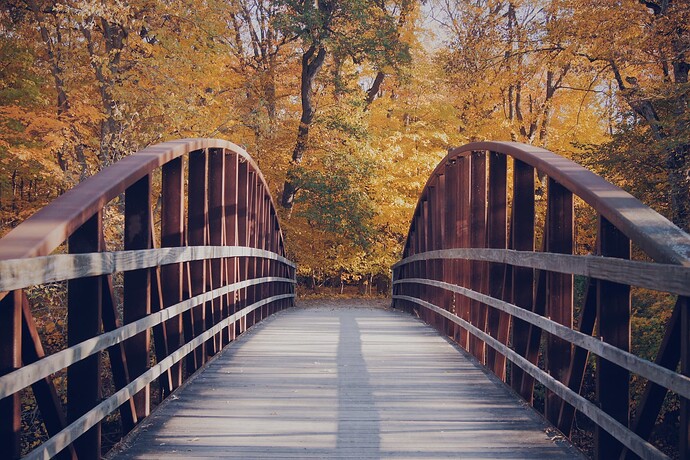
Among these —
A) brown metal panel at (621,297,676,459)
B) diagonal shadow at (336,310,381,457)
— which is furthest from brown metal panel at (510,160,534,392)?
brown metal panel at (621,297,676,459)

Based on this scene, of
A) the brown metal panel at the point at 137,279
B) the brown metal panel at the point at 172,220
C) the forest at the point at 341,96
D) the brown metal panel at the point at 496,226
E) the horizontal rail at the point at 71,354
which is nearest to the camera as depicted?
the horizontal rail at the point at 71,354

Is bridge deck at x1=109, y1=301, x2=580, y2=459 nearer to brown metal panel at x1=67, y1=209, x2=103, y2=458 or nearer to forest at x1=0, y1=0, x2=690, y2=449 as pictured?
brown metal panel at x1=67, y1=209, x2=103, y2=458

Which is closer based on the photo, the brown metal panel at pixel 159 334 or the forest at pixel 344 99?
the brown metal panel at pixel 159 334

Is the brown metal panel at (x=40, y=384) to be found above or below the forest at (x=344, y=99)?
below

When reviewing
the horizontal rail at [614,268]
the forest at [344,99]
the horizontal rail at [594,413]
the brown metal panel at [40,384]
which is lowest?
the horizontal rail at [594,413]

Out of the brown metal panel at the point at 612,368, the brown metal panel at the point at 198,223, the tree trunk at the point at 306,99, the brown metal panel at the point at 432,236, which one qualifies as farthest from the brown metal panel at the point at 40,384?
the tree trunk at the point at 306,99

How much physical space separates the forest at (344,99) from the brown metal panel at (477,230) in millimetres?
3944

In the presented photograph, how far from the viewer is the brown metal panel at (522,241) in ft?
17.3

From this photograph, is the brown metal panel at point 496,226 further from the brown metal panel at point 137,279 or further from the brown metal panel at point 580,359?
the brown metal panel at point 137,279

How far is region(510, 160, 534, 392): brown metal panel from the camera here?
17.3 feet

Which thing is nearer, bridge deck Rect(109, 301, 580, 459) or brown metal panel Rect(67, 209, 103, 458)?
brown metal panel Rect(67, 209, 103, 458)

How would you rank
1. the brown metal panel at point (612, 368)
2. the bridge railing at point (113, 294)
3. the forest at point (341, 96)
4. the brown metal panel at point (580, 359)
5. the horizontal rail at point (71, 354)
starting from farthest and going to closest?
the forest at point (341, 96) → the brown metal panel at point (580, 359) → the brown metal panel at point (612, 368) → the bridge railing at point (113, 294) → the horizontal rail at point (71, 354)

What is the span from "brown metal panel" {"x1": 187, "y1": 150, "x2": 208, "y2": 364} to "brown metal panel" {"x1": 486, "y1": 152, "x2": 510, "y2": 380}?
2.38m

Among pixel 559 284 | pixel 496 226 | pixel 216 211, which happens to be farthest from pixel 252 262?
pixel 559 284
